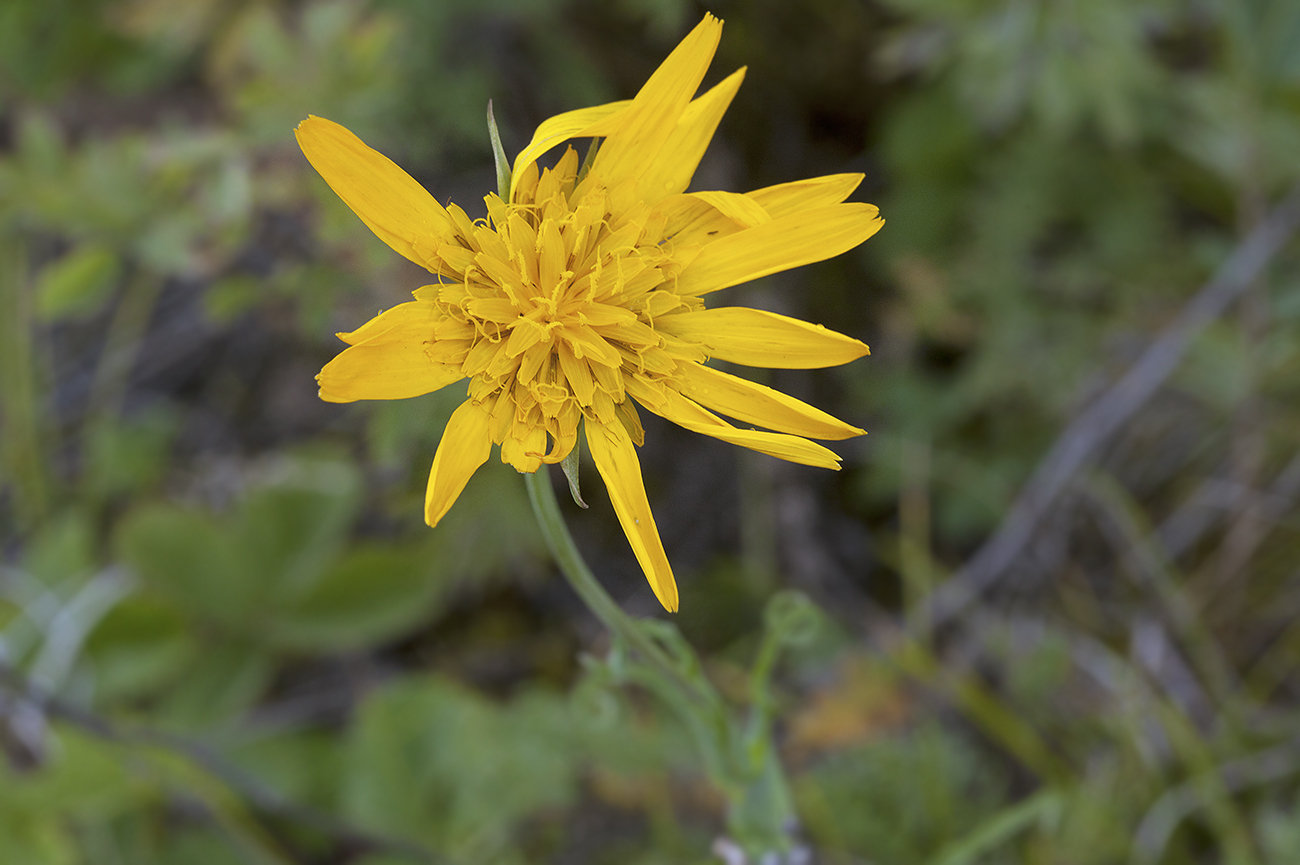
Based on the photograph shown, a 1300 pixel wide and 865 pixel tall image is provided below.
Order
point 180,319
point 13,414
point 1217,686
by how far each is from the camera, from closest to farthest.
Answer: point 1217,686 → point 13,414 → point 180,319

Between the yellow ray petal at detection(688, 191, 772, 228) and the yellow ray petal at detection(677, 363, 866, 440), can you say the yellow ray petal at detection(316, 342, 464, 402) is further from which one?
the yellow ray petal at detection(688, 191, 772, 228)

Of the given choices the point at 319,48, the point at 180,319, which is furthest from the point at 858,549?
the point at 180,319

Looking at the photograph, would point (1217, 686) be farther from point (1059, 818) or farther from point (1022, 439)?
point (1022, 439)

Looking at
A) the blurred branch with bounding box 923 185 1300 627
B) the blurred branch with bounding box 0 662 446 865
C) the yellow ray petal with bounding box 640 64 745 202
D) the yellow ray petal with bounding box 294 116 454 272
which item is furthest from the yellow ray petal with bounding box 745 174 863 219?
the blurred branch with bounding box 923 185 1300 627

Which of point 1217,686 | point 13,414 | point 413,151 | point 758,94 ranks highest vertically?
point 758,94

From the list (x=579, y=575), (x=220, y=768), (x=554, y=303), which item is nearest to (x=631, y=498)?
(x=579, y=575)
